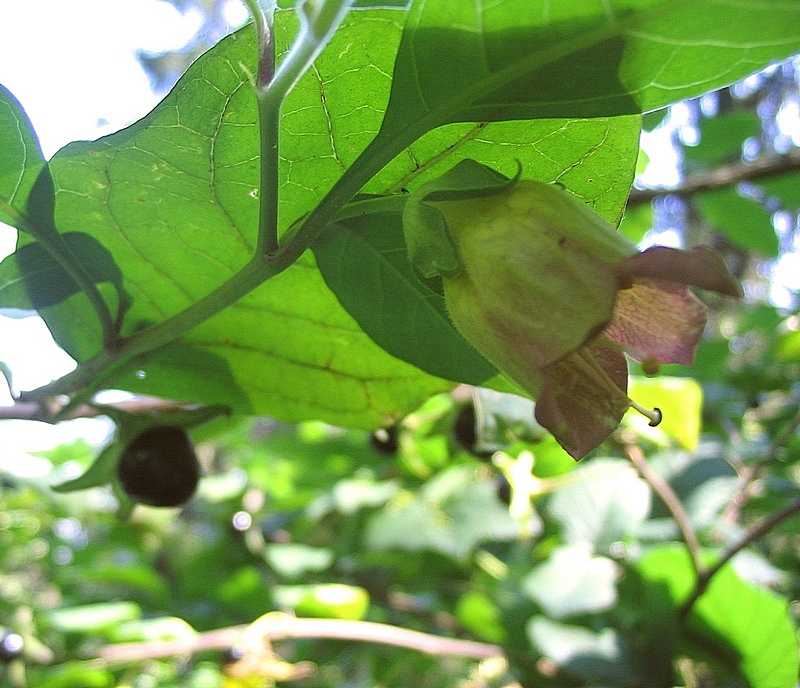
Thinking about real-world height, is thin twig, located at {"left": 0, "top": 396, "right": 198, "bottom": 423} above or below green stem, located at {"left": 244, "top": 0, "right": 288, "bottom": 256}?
below

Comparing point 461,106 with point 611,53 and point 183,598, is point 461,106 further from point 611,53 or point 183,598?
point 183,598

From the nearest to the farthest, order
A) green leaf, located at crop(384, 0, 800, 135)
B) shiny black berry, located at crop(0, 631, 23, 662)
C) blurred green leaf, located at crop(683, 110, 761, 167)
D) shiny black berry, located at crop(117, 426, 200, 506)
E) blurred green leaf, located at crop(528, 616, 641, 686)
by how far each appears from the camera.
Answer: green leaf, located at crop(384, 0, 800, 135)
shiny black berry, located at crop(117, 426, 200, 506)
blurred green leaf, located at crop(528, 616, 641, 686)
shiny black berry, located at crop(0, 631, 23, 662)
blurred green leaf, located at crop(683, 110, 761, 167)

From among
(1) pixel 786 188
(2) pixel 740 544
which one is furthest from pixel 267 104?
(1) pixel 786 188

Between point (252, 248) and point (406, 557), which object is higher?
point (252, 248)

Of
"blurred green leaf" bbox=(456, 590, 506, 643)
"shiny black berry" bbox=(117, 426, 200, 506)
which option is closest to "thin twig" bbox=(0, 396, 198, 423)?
"shiny black berry" bbox=(117, 426, 200, 506)

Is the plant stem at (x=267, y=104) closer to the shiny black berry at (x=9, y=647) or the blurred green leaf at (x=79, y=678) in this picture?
the blurred green leaf at (x=79, y=678)

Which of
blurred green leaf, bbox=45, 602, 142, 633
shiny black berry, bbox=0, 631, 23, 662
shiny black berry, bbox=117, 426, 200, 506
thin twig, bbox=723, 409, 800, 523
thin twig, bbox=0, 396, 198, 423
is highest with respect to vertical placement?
thin twig, bbox=0, 396, 198, 423

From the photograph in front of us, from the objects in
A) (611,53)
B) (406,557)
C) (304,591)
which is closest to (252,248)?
(611,53)

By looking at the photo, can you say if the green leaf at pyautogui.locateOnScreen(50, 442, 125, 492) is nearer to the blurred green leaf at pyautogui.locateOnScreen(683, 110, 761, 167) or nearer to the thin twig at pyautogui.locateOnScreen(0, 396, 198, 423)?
the thin twig at pyautogui.locateOnScreen(0, 396, 198, 423)

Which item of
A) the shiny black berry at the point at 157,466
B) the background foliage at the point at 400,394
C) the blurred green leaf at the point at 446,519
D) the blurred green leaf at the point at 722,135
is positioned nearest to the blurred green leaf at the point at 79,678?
the background foliage at the point at 400,394
